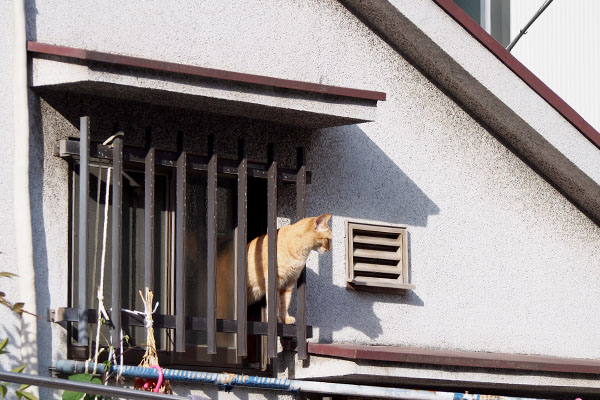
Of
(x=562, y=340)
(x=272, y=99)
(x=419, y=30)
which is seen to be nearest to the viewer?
(x=272, y=99)

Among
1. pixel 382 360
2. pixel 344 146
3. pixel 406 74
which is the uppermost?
pixel 406 74

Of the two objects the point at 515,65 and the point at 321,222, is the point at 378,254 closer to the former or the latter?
the point at 321,222

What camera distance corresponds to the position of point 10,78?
7680 millimetres

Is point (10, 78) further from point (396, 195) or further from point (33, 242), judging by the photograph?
point (396, 195)

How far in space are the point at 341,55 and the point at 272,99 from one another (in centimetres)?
123

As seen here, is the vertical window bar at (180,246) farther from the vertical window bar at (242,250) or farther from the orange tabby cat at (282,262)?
the orange tabby cat at (282,262)

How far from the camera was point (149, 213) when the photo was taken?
7.86 m

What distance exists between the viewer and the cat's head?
8.38 metres

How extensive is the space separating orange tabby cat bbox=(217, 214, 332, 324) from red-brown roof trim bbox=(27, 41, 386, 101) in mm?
842

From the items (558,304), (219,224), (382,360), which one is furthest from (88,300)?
(558,304)

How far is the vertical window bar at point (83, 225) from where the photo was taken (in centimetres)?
741

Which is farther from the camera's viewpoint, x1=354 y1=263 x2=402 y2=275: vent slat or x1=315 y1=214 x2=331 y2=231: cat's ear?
x1=354 y1=263 x2=402 y2=275: vent slat

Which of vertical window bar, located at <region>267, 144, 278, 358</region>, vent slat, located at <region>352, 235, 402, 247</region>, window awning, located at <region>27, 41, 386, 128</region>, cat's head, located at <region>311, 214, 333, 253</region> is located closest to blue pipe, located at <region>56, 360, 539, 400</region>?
vertical window bar, located at <region>267, 144, 278, 358</region>

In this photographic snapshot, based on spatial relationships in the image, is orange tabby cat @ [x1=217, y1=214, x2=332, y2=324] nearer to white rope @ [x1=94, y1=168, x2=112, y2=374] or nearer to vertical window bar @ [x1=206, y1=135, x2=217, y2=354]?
vertical window bar @ [x1=206, y1=135, x2=217, y2=354]
